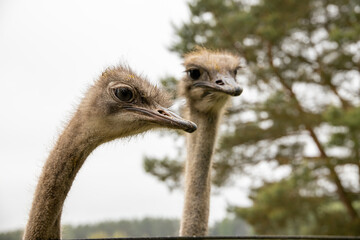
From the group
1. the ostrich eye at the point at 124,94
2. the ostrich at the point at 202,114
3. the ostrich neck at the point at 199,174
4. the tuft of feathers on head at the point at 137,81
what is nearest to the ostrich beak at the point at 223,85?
the ostrich at the point at 202,114

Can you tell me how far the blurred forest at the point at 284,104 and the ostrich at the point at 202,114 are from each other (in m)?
5.49

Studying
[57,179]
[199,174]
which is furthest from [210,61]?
[57,179]

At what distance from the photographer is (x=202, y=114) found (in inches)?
116

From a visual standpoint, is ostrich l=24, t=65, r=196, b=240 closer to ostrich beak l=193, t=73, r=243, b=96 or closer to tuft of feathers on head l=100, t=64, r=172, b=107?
tuft of feathers on head l=100, t=64, r=172, b=107

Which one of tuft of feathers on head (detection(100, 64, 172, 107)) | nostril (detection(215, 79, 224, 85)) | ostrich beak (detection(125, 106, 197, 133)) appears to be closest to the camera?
ostrich beak (detection(125, 106, 197, 133))

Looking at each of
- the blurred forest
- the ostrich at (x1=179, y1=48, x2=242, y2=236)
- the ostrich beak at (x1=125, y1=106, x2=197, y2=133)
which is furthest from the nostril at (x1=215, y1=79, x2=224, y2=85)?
the blurred forest

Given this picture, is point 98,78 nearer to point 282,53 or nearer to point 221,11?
point 221,11

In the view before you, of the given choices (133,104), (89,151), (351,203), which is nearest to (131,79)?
(133,104)

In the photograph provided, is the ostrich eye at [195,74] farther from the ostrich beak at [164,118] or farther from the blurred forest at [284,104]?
the blurred forest at [284,104]

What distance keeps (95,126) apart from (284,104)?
7762 millimetres

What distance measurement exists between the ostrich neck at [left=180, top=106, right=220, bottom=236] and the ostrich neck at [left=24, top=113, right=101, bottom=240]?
946mm

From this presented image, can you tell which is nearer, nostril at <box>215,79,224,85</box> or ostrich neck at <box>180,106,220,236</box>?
ostrich neck at <box>180,106,220,236</box>

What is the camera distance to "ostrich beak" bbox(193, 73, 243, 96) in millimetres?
2533

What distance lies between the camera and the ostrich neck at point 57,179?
65.6 inches
